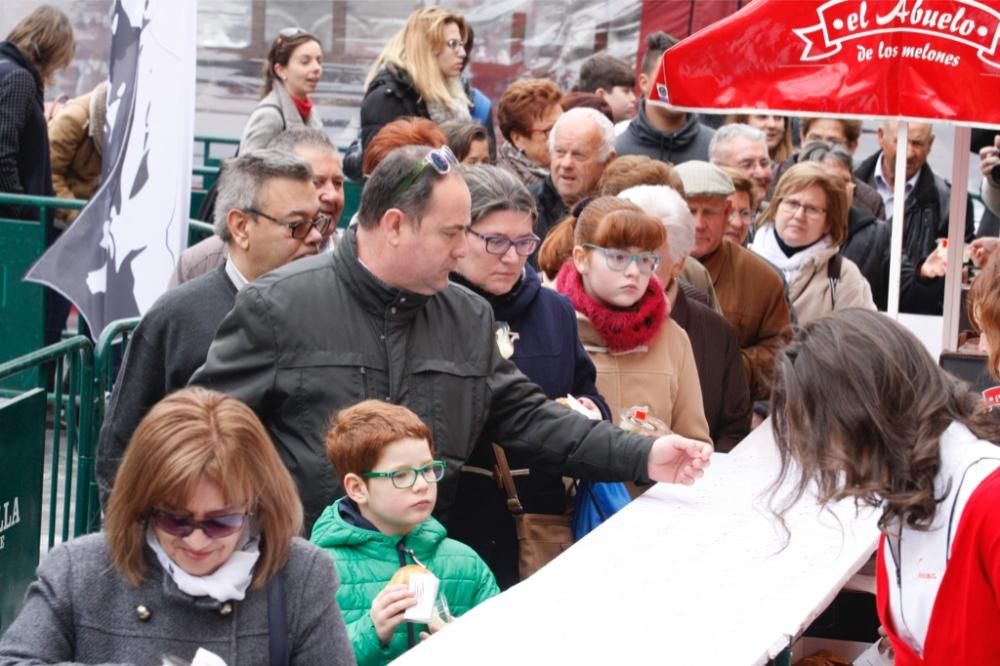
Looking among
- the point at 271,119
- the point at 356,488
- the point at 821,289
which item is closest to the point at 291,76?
the point at 271,119

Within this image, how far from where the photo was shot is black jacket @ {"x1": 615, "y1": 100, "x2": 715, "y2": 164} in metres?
9.73

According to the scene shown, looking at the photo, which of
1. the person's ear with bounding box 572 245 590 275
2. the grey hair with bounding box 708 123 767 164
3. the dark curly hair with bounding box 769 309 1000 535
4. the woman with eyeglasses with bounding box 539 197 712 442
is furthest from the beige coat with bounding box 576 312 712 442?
the grey hair with bounding box 708 123 767 164

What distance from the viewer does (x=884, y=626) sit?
136 inches

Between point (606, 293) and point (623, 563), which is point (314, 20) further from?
point (623, 563)

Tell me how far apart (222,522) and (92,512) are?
377 cm

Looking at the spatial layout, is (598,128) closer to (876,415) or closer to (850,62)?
(850,62)

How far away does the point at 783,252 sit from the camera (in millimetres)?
7887

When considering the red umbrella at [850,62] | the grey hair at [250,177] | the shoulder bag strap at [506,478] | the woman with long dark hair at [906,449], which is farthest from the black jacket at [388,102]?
the woman with long dark hair at [906,449]

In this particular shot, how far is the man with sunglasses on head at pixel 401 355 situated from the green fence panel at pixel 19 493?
1.52 meters

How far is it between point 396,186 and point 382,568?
1139 millimetres

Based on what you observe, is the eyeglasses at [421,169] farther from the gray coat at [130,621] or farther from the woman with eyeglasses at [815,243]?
the woman with eyeglasses at [815,243]

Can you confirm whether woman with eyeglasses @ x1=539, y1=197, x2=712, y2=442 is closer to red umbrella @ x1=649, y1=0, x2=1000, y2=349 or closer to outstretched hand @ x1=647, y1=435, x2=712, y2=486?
outstretched hand @ x1=647, y1=435, x2=712, y2=486

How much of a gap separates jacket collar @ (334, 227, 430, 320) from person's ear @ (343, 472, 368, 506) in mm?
573

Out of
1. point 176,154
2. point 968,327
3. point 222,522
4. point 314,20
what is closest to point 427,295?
point 222,522
